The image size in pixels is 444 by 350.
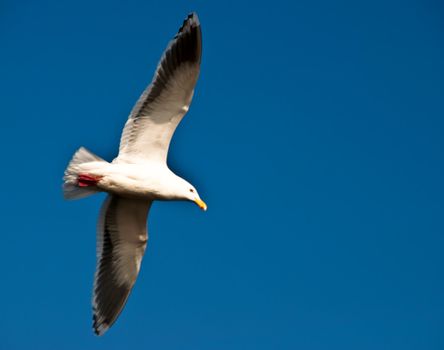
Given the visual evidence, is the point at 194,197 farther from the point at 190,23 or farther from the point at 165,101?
the point at 190,23

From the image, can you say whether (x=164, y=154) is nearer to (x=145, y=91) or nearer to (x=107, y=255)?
(x=145, y=91)

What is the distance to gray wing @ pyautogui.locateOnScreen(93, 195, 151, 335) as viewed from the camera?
10.9m

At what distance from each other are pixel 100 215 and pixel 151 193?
1.34 metres

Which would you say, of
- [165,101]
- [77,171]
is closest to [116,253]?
[77,171]

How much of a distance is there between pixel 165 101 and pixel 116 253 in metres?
2.74

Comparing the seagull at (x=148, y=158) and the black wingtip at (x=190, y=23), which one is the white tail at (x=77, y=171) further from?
the black wingtip at (x=190, y=23)

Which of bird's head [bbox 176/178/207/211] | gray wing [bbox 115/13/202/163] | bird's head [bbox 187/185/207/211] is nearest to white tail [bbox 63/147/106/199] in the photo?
gray wing [bbox 115/13/202/163]

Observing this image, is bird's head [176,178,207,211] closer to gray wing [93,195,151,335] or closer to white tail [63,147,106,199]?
gray wing [93,195,151,335]

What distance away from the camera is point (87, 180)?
987 cm

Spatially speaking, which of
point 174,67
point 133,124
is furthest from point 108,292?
point 174,67

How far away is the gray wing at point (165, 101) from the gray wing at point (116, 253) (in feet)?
3.14

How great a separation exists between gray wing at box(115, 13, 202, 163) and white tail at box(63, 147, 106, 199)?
1.46ft

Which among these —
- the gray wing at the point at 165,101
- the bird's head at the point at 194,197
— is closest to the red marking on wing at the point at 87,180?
the gray wing at the point at 165,101

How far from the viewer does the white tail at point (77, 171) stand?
9.92 metres
